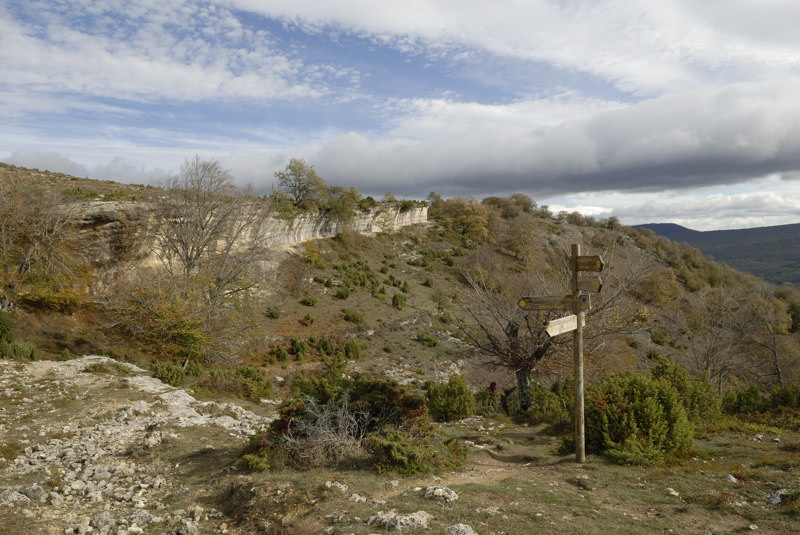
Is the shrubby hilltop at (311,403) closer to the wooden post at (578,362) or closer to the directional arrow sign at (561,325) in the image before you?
the wooden post at (578,362)

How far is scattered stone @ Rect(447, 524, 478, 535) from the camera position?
4.48 m

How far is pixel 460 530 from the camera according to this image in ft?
14.8

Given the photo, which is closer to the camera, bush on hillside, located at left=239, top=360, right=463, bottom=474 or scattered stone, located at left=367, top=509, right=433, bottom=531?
scattered stone, located at left=367, top=509, right=433, bottom=531

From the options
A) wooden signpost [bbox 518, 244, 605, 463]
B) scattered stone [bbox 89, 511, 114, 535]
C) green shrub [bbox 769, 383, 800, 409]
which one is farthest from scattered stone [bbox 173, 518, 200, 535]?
green shrub [bbox 769, 383, 800, 409]

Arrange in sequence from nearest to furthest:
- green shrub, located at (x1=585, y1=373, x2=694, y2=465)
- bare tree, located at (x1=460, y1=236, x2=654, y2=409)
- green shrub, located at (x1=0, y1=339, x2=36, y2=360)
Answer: green shrub, located at (x1=585, y1=373, x2=694, y2=465), bare tree, located at (x1=460, y1=236, x2=654, y2=409), green shrub, located at (x1=0, y1=339, x2=36, y2=360)

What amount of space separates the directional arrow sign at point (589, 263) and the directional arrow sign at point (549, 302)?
1.84ft

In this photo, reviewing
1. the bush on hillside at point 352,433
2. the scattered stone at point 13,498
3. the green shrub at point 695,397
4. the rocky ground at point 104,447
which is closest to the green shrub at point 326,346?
the rocky ground at point 104,447

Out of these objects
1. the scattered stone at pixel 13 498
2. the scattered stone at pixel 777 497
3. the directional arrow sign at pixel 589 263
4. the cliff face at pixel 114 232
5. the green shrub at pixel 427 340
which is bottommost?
the green shrub at pixel 427 340

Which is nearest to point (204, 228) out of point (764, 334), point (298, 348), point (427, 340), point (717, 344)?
point (298, 348)

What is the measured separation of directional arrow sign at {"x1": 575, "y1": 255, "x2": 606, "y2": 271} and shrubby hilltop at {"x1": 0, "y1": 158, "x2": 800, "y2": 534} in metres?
2.87

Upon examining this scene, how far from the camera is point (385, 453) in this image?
6.91 metres

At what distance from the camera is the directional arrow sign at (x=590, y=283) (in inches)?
288

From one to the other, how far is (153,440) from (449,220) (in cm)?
6379

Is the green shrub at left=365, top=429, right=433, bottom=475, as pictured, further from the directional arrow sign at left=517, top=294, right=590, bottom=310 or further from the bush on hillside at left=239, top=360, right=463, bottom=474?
the directional arrow sign at left=517, top=294, right=590, bottom=310
